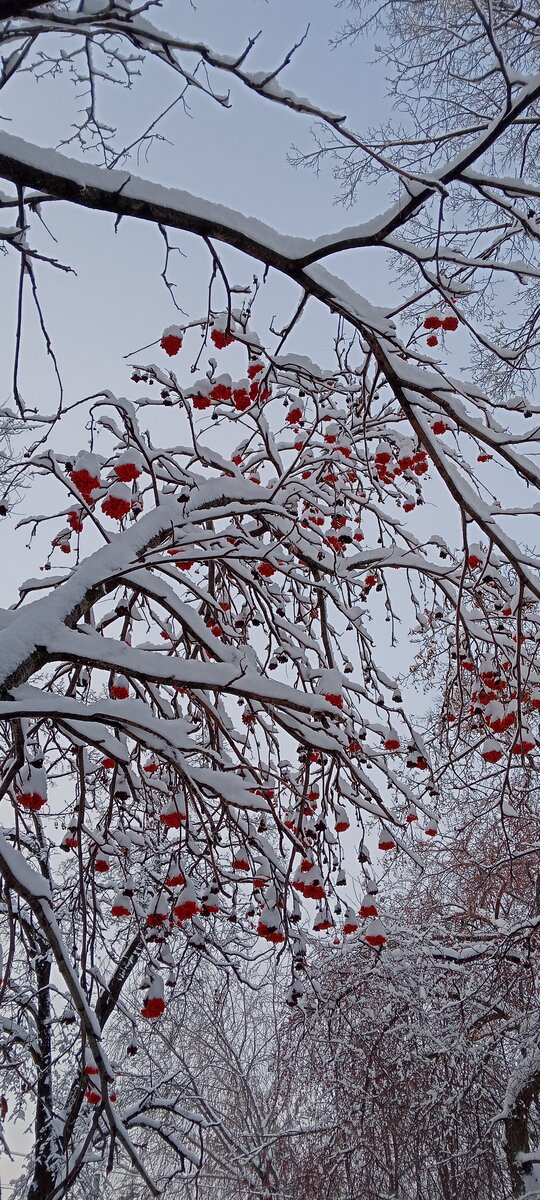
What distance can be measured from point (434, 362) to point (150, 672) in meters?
1.28

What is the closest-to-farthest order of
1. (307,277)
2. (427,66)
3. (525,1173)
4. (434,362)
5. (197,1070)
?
(307,277) < (434,362) < (427,66) < (525,1173) < (197,1070)

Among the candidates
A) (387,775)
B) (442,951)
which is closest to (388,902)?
(442,951)

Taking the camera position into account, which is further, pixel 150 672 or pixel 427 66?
pixel 427 66

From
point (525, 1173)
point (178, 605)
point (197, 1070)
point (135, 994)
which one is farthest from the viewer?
point (197, 1070)

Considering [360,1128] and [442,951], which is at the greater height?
[442,951]

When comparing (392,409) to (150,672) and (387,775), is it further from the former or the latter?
(150,672)

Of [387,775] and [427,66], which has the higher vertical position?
[427,66]

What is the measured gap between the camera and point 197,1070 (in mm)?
11820

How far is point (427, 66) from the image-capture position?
180 inches

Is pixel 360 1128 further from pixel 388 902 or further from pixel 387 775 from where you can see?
pixel 387 775

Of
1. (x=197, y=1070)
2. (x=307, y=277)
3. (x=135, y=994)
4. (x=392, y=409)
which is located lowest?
(x=197, y=1070)

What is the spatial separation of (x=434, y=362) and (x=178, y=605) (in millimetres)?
1264

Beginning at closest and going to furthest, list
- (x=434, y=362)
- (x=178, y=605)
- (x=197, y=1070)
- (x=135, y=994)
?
(x=434, y=362) < (x=178, y=605) < (x=135, y=994) < (x=197, y=1070)

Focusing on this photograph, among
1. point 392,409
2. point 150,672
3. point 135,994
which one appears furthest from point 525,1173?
point 150,672
